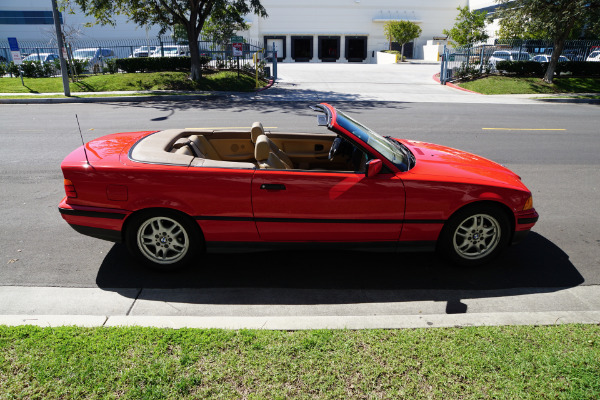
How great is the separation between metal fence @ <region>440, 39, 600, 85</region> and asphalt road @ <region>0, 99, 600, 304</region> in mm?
15369

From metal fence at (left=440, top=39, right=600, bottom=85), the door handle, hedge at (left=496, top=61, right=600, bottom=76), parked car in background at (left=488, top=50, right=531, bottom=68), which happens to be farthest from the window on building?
the door handle

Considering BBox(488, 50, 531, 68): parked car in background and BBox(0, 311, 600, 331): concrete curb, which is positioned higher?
BBox(488, 50, 531, 68): parked car in background

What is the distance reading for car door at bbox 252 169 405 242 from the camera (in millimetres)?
4043

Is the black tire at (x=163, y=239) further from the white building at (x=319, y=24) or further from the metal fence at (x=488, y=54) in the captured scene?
the white building at (x=319, y=24)

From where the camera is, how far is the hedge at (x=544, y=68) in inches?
981

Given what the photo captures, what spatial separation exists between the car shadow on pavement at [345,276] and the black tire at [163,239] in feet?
0.54

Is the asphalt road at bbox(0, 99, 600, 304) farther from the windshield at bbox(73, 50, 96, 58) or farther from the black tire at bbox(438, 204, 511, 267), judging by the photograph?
the windshield at bbox(73, 50, 96, 58)

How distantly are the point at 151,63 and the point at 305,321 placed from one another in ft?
80.1

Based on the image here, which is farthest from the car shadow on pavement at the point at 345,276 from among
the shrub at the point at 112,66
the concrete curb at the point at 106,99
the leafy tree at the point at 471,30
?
the leafy tree at the point at 471,30

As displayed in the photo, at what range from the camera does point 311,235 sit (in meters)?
4.20

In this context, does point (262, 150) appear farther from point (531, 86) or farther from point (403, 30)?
point (403, 30)

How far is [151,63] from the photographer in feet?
81.4

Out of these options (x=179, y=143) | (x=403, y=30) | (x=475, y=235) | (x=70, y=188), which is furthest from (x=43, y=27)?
(x=475, y=235)

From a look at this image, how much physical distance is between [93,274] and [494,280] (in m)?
3.87
